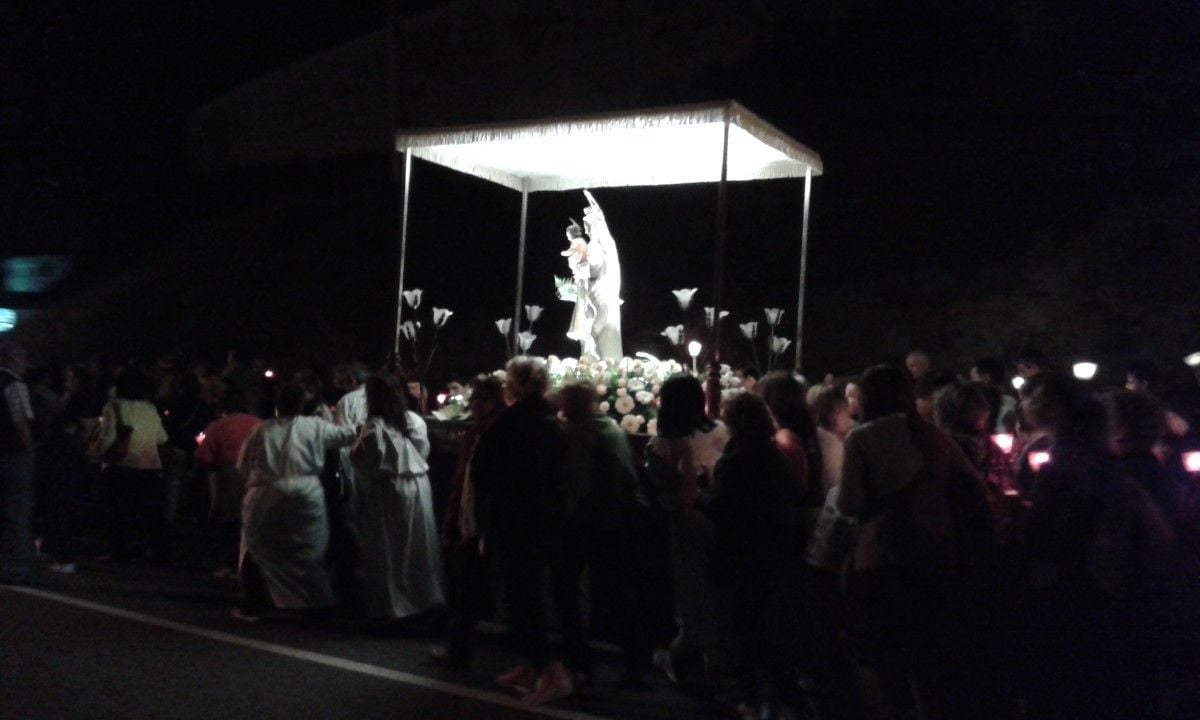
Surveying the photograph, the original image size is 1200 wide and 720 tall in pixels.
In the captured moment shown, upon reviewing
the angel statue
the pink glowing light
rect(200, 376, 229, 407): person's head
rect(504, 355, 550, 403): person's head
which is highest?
the angel statue

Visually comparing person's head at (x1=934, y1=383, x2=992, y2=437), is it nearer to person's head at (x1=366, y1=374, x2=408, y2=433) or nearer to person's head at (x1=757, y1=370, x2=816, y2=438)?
person's head at (x1=757, y1=370, x2=816, y2=438)

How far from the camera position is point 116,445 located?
9.41 metres

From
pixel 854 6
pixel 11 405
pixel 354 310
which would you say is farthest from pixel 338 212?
pixel 11 405

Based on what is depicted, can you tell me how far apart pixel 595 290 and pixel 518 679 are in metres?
5.38

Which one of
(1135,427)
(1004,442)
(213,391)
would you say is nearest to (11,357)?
(213,391)

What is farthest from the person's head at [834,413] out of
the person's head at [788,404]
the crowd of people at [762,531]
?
the person's head at [788,404]

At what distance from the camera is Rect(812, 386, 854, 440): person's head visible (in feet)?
20.4

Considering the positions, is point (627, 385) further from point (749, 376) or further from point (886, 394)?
point (886, 394)

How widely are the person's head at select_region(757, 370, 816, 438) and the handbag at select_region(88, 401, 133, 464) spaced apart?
6028mm

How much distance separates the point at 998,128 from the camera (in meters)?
15.7

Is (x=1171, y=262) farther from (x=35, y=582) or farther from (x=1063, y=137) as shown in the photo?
(x=35, y=582)

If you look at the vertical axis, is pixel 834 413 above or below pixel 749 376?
below

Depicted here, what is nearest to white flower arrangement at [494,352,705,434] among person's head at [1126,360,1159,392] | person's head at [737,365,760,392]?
person's head at [737,365,760,392]

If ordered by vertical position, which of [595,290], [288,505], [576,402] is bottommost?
[288,505]
